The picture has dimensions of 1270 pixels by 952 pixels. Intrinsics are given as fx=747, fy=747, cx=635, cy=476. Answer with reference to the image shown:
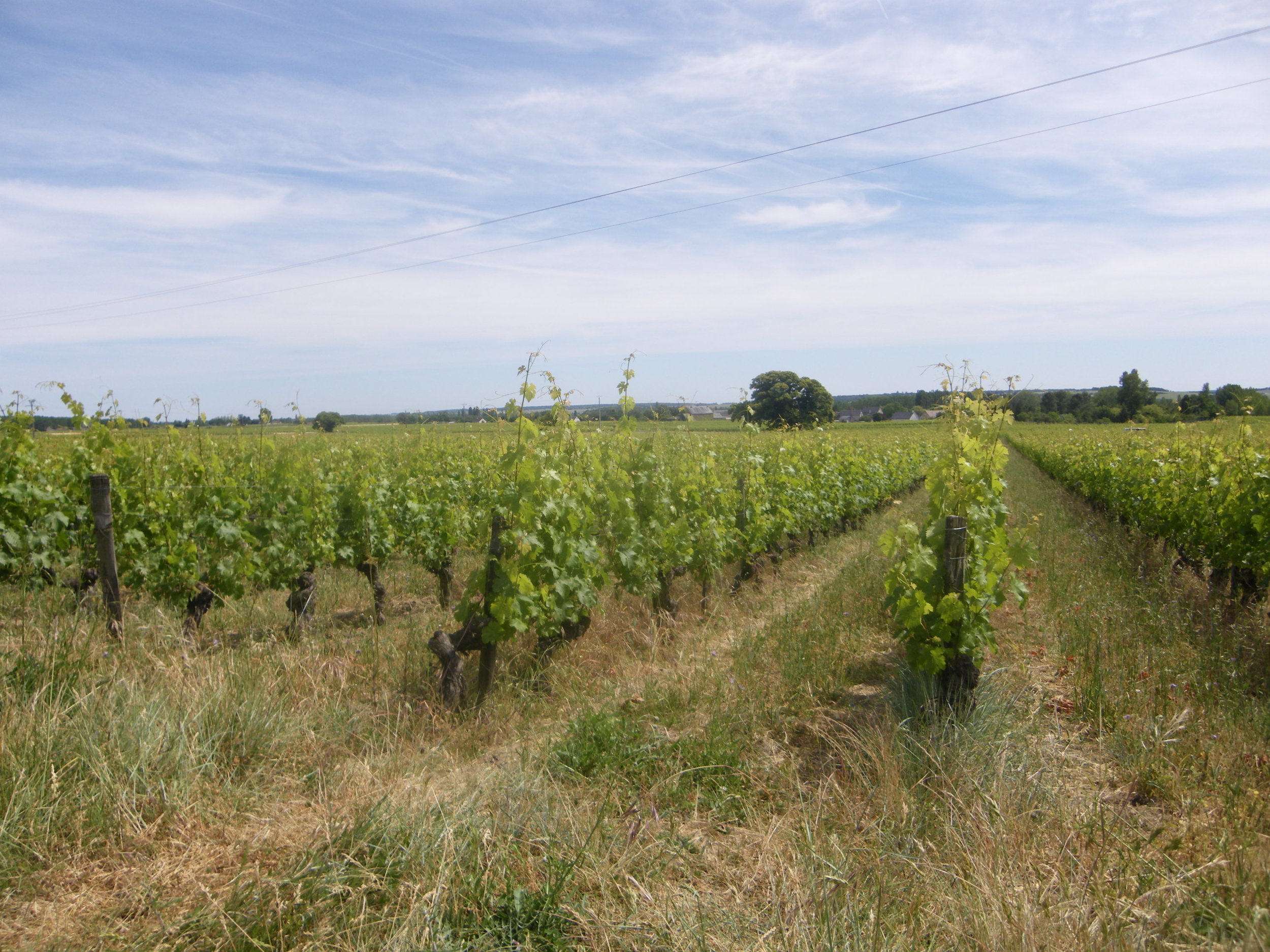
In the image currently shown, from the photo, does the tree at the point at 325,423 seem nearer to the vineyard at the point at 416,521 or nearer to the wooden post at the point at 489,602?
the vineyard at the point at 416,521

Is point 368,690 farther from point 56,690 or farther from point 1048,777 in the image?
point 1048,777

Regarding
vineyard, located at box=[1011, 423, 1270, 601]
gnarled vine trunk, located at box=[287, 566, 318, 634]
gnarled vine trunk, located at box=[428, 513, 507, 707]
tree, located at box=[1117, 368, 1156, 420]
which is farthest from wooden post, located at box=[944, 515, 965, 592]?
tree, located at box=[1117, 368, 1156, 420]

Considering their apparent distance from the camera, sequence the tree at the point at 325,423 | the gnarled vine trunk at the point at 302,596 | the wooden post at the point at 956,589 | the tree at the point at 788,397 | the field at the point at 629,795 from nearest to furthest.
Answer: the field at the point at 629,795, the wooden post at the point at 956,589, the gnarled vine trunk at the point at 302,596, the tree at the point at 325,423, the tree at the point at 788,397

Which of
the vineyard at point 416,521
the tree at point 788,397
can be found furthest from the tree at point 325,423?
the tree at point 788,397

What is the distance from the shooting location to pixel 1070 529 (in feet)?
39.1

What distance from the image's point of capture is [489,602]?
16.1 feet

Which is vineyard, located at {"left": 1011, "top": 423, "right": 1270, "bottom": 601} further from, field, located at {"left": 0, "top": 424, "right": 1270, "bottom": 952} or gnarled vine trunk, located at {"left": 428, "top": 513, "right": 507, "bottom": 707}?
gnarled vine trunk, located at {"left": 428, "top": 513, "right": 507, "bottom": 707}

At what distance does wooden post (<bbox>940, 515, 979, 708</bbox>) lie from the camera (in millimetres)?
4602

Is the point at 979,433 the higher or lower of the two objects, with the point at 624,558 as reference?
higher

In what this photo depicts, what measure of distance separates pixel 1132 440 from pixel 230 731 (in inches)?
637

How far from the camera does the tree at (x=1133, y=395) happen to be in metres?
49.8

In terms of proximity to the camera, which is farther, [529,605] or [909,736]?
[529,605]

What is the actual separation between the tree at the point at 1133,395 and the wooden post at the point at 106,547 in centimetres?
5513

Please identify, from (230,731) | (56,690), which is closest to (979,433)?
(230,731)
